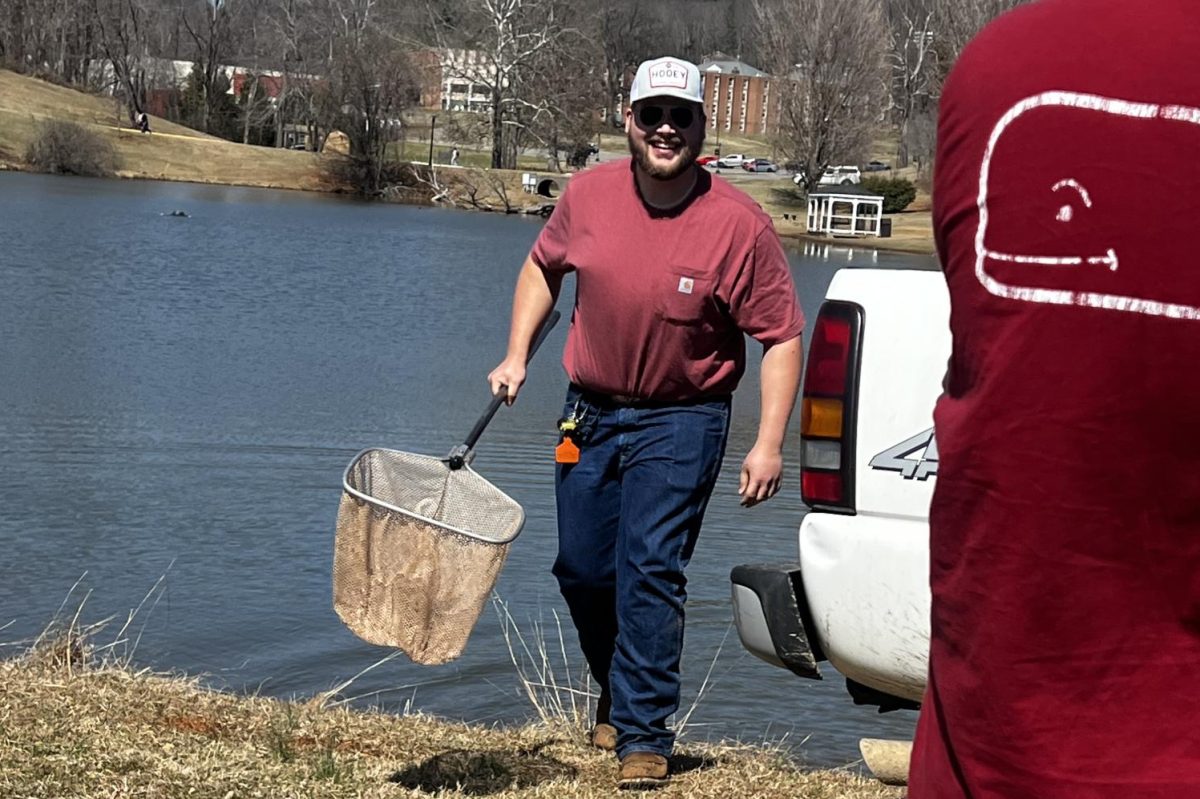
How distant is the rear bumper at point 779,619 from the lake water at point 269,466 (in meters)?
1.00

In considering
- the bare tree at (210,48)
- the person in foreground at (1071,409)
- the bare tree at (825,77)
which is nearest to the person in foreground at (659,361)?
the person in foreground at (1071,409)

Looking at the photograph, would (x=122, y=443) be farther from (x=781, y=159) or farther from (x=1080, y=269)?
(x=781, y=159)

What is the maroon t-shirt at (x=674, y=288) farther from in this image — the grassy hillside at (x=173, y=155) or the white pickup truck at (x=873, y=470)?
the grassy hillside at (x=173, y=155)

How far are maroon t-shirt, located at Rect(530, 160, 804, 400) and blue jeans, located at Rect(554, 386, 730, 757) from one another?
88 millimetres

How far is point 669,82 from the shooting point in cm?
485

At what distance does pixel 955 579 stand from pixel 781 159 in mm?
86445

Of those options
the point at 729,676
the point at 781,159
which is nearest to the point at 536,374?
the point at 729,676

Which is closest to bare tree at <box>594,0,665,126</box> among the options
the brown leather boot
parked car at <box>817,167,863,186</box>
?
parked car at <box>817,167,863,186</box>

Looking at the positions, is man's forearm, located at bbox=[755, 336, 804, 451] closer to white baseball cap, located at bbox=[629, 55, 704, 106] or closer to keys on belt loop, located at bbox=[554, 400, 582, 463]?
keys on belt loop, located at bbox=[554, 400, 582, 463]

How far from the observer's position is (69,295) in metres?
23.3

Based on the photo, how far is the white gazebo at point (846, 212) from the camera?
64.0 metres

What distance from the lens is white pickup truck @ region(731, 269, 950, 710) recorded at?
4004mm

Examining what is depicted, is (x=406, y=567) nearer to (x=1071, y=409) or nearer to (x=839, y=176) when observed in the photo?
(x=1071, y=409)

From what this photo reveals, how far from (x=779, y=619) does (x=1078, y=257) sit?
2780mm
